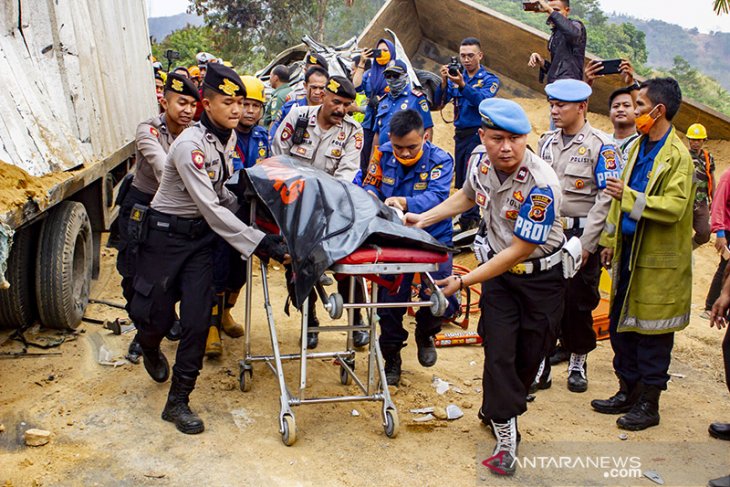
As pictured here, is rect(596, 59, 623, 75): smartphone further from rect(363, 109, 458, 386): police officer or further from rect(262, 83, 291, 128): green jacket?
rect(262, 83, 291, 128): green jacket

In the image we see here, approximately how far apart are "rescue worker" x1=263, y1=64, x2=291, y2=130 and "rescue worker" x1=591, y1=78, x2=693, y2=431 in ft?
16.2

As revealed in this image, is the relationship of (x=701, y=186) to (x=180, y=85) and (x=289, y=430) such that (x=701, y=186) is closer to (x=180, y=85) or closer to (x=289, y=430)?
(x=180, y=85)

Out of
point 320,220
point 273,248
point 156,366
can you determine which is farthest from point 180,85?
point 156,366

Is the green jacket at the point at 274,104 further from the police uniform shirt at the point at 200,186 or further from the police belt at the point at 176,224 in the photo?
the police belt at the point at 176,224

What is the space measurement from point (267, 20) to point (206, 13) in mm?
1512

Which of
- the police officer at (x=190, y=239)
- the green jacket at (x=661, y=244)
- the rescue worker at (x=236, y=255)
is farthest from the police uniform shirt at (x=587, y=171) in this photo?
the rescue worker at (x=236, y=255)

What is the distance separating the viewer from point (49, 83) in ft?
18.3

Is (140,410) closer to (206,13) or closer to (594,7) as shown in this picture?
(206,13)

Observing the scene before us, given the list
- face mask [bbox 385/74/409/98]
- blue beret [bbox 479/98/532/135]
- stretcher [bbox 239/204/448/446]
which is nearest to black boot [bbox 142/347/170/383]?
stretcher [bbox 239/204/448/446]

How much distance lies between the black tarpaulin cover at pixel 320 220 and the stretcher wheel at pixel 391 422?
0.87 metres

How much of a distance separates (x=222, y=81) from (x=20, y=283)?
230 centimetres

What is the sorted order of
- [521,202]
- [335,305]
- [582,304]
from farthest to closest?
1. [582,304]
2. [521,202]
3. [335,305]

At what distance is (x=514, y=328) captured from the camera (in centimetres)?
420

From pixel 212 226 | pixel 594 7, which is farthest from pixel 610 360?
pixel 594 7
